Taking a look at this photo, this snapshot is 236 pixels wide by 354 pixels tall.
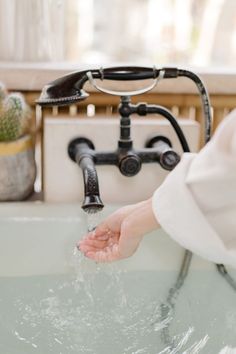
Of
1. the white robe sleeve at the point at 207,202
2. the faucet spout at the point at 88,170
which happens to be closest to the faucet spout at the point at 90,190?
the faucet spout at the point at 88,170

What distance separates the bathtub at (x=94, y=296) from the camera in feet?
3.57

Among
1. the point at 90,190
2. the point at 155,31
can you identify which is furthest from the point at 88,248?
the point at 155,31

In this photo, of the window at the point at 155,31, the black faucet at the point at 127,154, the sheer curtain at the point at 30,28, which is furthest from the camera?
the window at the point at 155,31

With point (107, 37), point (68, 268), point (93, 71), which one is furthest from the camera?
point (107, 37)

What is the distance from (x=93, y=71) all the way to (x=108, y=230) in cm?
37

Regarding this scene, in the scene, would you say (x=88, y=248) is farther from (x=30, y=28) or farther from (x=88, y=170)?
(x=30, y=28)

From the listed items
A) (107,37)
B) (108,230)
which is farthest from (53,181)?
(107,37)

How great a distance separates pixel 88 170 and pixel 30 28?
0.57 m

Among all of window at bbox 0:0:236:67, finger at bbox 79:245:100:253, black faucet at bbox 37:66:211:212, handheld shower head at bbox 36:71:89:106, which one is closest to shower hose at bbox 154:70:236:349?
black faucet at bbox 37:66:211:212

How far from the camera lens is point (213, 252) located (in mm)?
675

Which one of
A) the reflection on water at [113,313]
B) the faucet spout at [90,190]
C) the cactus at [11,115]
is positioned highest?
the cactus at [11,115]

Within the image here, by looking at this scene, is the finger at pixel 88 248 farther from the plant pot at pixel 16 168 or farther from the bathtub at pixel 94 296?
the plant pot at pixel 16 168

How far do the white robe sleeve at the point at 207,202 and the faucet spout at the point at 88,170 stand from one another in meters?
0.35

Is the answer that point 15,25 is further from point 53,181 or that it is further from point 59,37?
point 53,181
